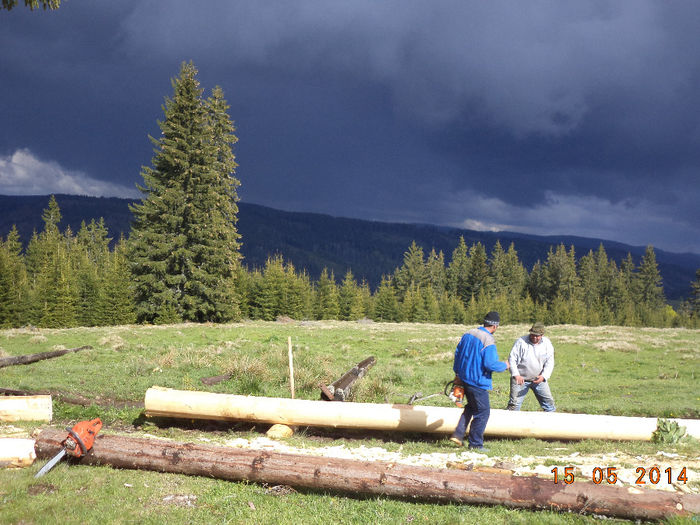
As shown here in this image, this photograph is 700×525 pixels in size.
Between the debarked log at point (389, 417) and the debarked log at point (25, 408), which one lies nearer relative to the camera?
the debarked log at point (389, 417)

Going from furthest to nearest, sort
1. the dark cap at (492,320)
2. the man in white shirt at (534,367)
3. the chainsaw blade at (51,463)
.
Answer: the man in white shirt at (534,367)
the dark cap at (492,320)
the chainsaw blade at (51,463)

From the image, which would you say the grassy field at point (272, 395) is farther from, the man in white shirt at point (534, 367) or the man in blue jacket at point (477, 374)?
the man in white shirt at point (534, 367)

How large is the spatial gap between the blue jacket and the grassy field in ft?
4.49

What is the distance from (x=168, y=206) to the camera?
37719 millimetres

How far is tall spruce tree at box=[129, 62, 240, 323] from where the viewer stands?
1443 inches

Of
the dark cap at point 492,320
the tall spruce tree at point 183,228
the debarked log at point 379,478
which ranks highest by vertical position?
the tall spruce tree at point 183,228

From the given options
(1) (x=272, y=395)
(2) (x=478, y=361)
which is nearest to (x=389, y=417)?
(2) (x=478, y=361)

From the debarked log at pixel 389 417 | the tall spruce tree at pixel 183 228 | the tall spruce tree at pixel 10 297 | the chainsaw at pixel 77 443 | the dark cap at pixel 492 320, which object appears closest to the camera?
the chainsaw at pixel 77 443

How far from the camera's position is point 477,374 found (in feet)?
26.4

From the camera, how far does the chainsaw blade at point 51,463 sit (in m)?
6.20

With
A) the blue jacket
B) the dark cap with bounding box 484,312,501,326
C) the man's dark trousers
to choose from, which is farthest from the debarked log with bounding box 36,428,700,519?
the dark cap with bounding box 484,312,501,326

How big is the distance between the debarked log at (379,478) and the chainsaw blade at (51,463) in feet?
1.05

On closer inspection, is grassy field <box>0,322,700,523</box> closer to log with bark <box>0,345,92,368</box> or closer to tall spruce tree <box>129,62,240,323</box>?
log with bark <box>0,345,92,368</box>

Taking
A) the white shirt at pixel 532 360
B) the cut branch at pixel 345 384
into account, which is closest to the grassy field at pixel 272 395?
the cut branch at pixel 345 384
